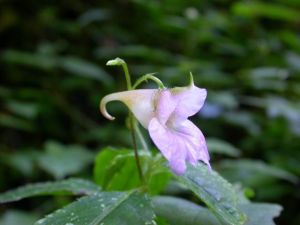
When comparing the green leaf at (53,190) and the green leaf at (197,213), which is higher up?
the green leaf at (53,190)

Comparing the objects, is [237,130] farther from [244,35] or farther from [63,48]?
[63,48]

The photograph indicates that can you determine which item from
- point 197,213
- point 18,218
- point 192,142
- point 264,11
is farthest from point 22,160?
point 264,11

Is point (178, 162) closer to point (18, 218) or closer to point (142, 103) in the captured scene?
point (142, 103)

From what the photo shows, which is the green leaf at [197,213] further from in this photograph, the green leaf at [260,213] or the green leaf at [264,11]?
the green leaf at [264,11]

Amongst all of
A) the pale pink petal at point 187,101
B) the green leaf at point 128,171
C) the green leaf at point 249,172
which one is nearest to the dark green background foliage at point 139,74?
the green leaf at point 249,172

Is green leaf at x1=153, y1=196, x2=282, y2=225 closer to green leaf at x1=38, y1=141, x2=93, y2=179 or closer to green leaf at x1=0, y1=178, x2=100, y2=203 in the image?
green leaf at x1=0, y1=178, x2=100, y2=203

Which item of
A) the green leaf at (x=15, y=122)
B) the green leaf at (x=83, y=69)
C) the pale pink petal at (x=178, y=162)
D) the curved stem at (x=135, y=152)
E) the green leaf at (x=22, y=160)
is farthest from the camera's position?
the green leaf at (x=83, y=69)

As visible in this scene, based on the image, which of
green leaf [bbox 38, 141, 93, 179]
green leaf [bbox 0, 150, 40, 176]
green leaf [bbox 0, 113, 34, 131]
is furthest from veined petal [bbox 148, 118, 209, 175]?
green leaf [bbox 0, 113, 34, 131]
